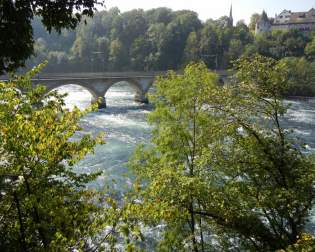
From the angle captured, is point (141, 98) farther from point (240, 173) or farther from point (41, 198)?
point (41, 198)

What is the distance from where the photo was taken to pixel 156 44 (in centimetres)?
10344

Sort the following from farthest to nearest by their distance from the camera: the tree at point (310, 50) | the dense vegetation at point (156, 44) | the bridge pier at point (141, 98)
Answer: the dense vegetation at point (156, 44), the tree at point (310, 50), the bridge pier at point (141, 98)

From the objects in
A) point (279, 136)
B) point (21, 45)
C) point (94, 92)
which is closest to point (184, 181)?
point (279, 136)

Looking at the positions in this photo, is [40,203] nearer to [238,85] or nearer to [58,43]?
[238,85]

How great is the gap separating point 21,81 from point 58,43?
388 feet

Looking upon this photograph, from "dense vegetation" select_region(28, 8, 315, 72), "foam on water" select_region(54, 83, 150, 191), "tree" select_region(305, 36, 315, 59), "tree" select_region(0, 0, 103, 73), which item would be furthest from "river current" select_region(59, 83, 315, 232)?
"dense vegetation" select_region(28, 8, 315, 72)

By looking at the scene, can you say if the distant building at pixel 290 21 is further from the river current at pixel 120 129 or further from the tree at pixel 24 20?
the tree at pixel 24 20

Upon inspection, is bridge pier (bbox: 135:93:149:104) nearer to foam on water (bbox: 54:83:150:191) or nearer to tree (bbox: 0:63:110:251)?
foam on water (bbox: 54:83:150:191)

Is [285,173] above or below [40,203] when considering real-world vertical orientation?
below

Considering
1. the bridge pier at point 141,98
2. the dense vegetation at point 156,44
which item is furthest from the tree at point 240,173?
the dense vegetation at point 156,44

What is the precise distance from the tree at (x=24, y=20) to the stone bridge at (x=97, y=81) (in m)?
41.8

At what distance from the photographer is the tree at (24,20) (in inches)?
249

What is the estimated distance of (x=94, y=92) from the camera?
58.3 meters

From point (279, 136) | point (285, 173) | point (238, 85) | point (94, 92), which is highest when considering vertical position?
point (238, 85)
